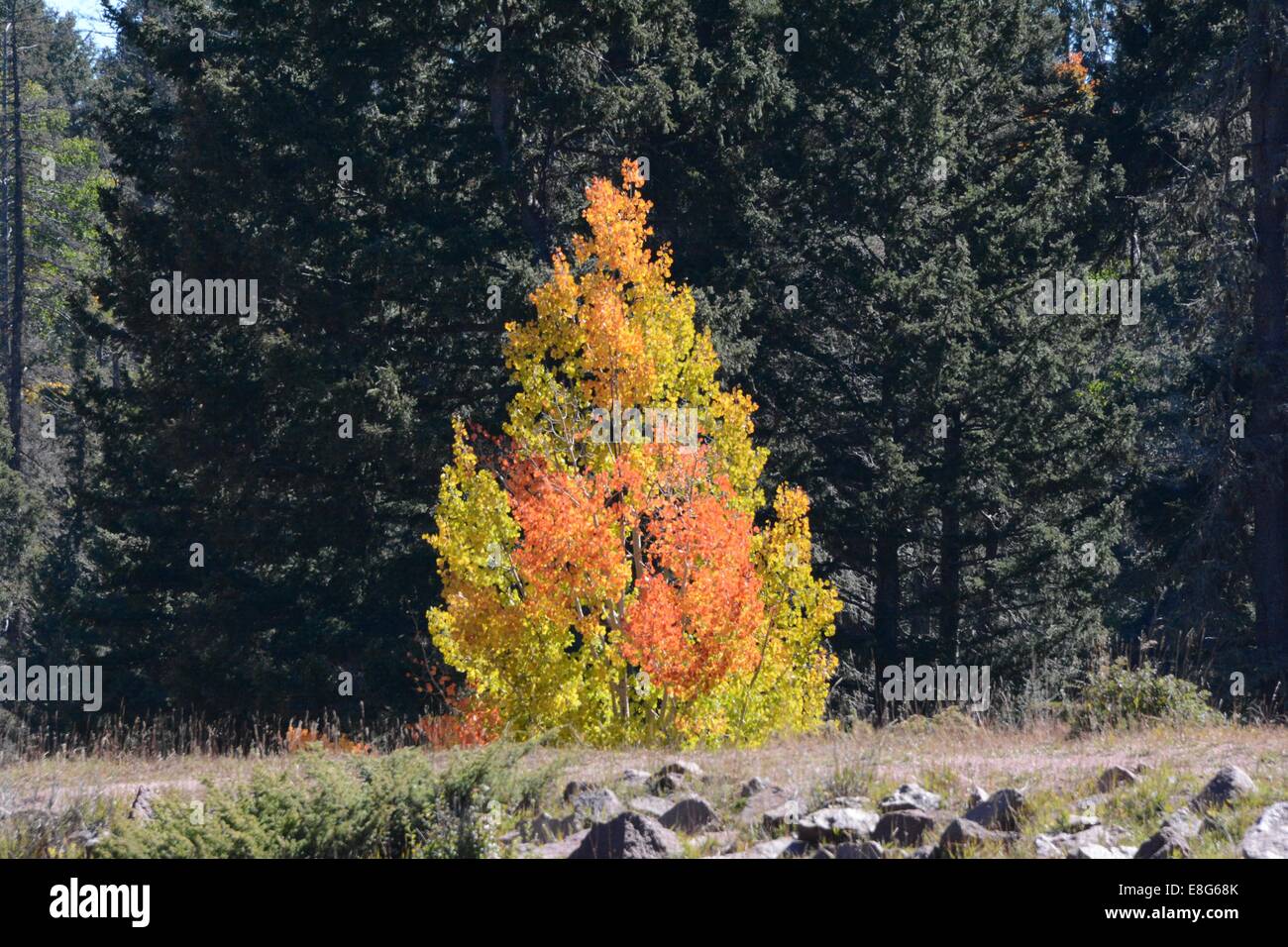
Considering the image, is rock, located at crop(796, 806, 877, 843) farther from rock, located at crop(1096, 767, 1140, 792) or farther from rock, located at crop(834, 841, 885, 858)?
rock, located at crop(1096, 767, 1140, 792)

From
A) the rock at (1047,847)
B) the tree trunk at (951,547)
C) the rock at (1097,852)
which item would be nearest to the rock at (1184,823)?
the rock at (1097,852)

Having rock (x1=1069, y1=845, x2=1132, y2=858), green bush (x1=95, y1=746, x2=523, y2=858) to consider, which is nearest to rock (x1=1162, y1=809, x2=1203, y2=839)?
rock (x1=1069, y1=845, x2=1132, y2=858)

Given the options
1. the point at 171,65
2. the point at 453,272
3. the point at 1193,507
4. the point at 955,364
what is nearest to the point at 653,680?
the point at 453,272

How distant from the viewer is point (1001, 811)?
33.0 feet

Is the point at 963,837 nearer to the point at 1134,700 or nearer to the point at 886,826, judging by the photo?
the point at 886,826

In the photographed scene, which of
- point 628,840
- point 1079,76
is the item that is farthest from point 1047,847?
point 1079,76

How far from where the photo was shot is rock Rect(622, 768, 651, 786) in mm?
11844

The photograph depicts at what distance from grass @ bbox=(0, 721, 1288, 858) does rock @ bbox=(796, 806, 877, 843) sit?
0.50 meters

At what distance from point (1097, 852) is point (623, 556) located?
26.6 ft

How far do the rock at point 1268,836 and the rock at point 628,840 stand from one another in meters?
3.51

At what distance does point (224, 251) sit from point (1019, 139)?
54.4 feet

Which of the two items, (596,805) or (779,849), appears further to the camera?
(596,805)

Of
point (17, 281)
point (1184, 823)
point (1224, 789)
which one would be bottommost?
point (1184, 823)

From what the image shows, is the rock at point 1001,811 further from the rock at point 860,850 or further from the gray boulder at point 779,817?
the gray boulder at point 779,817
